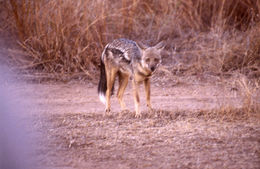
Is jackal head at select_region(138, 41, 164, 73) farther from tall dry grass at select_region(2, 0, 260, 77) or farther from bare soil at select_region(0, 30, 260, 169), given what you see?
tall dry grass at select_region(2, 0, 260, 77)

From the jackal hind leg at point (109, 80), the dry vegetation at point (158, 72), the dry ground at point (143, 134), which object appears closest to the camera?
the dry ground at point (143, 134)

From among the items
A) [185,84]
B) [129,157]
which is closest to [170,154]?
[129,157]

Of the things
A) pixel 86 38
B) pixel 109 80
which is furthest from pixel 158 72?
pixel 109 80

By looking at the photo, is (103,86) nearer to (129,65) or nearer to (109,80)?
(109,80)

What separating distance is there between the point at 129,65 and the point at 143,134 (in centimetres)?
134

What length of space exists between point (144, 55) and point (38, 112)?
1910 millimetres

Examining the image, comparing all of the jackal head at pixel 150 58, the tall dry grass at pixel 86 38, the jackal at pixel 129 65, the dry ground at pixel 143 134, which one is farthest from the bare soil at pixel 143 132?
the tall dry grass at pixel 86 38

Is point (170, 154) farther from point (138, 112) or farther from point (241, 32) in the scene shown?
point (241, 32)

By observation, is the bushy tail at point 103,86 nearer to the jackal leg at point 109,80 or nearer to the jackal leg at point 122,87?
the jackal leg at point 109,80

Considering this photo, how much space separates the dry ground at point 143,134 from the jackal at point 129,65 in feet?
1.11

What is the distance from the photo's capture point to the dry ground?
4.20 meters

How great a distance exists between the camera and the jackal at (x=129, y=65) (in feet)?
18.4

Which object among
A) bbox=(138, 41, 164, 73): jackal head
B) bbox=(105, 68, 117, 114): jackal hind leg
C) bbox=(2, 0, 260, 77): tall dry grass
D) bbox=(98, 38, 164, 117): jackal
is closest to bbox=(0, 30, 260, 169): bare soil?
bbox=(105, 68, 117, 114): jackal hind leg

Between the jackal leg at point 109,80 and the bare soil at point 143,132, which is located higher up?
the jackal leg at point 109,80
